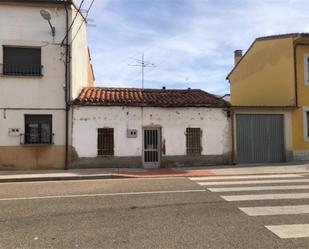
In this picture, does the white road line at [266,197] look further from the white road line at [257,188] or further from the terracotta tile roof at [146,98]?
the terracotta tile roof at [146,98]

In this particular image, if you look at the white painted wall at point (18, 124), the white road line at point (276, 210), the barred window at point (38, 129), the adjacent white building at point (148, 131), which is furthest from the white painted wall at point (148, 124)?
the white road line at point (276, 210)

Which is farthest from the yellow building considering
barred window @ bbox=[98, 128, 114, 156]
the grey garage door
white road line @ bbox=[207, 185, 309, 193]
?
white road line @ bbox=[207, 185, 309, 193]

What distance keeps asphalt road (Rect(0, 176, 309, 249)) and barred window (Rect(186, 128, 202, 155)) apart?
6.58 m

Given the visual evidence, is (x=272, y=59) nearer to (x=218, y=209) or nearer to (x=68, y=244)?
(x=218, y=209)

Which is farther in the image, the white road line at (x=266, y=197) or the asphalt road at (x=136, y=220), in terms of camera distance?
the white road line at (x=266, y=197)

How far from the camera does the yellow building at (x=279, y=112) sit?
17.5 meters

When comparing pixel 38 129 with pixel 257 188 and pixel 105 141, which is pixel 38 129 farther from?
pixel 257 188

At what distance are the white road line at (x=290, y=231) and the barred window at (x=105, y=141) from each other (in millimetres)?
10722

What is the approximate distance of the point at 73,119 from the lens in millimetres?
15883

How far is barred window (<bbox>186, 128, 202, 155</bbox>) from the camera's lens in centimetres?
1692

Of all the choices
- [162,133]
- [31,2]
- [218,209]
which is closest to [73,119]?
[162,133]

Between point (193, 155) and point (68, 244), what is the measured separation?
1183 centimetres

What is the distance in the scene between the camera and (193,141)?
16953mm

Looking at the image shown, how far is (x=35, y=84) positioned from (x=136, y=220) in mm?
10912
